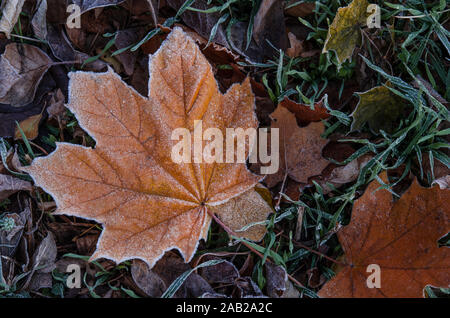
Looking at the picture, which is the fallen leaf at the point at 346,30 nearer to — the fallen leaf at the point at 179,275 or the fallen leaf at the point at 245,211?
the fallen leaf at the point at 245,211

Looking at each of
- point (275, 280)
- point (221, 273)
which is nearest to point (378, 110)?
point (275, 280)

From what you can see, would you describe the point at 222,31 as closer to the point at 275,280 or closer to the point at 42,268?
the point at 275,280

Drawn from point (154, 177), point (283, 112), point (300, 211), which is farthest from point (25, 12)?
point (300, 211)

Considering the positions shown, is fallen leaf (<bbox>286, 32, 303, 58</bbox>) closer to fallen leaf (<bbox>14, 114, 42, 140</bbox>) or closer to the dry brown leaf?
the dry brown leaf

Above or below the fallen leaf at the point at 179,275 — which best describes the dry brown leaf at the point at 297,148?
above

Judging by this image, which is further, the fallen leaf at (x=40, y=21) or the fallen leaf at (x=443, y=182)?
the fallen leaf at (x=40, y=21)

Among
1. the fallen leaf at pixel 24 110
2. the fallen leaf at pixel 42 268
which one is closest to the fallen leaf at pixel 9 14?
the fallen leaf at pixel 24 110
